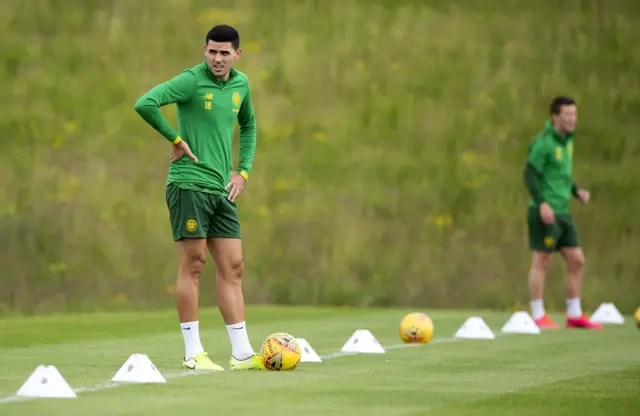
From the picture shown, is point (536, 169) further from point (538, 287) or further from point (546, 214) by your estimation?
point (538, 287)

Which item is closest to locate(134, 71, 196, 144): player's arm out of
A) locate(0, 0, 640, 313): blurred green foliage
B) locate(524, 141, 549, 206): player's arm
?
locate(524, 141, 549, 206): player's arm

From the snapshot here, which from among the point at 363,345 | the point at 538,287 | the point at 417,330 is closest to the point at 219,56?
the point at 363,345

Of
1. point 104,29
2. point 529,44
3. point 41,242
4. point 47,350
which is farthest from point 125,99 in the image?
point 47,350

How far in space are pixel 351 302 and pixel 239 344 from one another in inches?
446

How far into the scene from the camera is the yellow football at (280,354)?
934cm

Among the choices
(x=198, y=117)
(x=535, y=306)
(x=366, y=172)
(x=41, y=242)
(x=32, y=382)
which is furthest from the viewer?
(x=366, y=172)

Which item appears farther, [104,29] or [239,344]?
[104,29]

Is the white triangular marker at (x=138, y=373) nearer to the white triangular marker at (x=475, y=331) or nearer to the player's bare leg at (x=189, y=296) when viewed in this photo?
the player's bare leg at (x=189, y=296)

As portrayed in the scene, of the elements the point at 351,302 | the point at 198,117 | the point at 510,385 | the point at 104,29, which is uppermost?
the point at 104,29

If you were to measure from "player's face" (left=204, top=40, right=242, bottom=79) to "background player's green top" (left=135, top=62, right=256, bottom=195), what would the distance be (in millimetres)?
109

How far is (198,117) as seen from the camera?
373 inches

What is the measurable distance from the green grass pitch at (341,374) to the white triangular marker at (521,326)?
252 millimetres

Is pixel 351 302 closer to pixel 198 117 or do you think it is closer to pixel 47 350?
pixel 47 350

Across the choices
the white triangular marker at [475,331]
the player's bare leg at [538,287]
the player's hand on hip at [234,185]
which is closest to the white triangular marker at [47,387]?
the player's hand on hip at [234,185]
